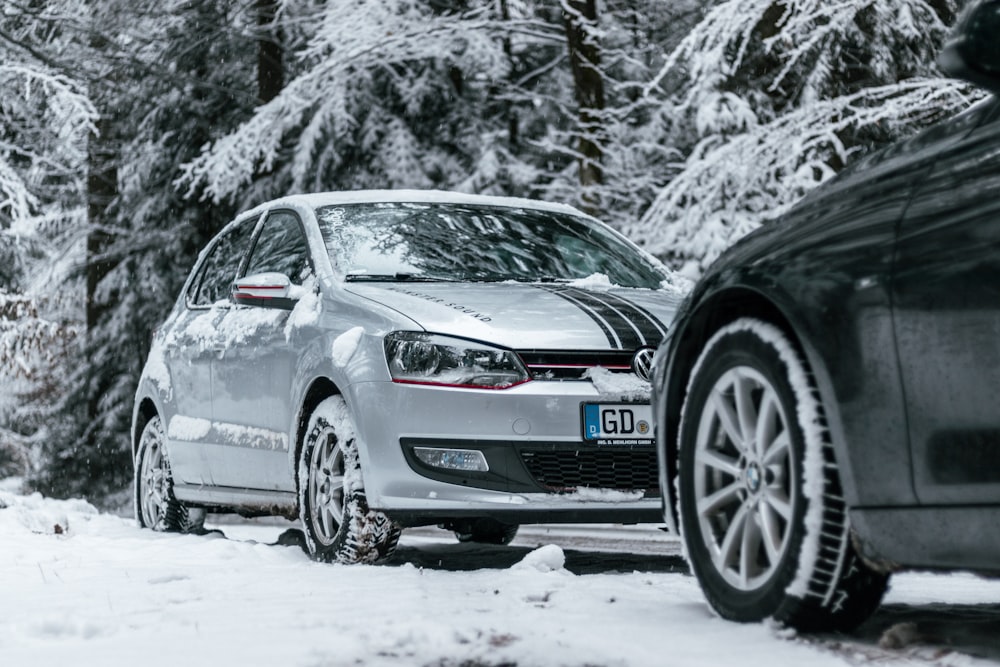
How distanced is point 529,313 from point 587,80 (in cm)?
881

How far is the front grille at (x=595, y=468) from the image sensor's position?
5723 mm

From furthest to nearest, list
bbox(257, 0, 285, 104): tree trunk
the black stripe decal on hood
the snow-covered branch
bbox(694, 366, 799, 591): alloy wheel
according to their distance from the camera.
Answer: bbox(257, 0, 285, 104): tree trunk → the snow-covered branch → the black stripe decal on hood → bbox(694, 366, 799, 591): alloy wheel

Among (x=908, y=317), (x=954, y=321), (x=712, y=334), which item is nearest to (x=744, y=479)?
(x=712, y=334)

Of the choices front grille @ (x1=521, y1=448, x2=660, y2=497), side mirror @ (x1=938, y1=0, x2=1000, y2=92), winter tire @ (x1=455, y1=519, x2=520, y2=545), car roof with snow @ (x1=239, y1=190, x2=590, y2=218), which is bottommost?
winter tire @ (x1=455, y1=519, x2=520, y2=545)

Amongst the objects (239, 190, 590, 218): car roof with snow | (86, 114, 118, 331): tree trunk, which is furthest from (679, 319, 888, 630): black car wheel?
(86, 114, 118, 331): tree trunk

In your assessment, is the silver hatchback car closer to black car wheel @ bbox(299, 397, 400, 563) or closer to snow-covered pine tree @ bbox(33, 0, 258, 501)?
black car wheel @ bbox(299, 397, 400, 563)

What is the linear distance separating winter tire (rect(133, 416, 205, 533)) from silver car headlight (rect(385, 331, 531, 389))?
2.82m

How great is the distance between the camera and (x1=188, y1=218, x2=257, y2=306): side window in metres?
7.97

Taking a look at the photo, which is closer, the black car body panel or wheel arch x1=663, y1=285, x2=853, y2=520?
the black car body panel

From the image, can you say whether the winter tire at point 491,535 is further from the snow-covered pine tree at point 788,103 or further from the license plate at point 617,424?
the snow-covered pine tree at point 788,103

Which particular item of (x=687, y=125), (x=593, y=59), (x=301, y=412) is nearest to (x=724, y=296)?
(x=301, y=412)

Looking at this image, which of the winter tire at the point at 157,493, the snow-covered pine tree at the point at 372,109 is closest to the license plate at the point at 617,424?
the winter tire at the point at 157,493

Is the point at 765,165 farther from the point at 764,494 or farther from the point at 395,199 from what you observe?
the point at 764,494

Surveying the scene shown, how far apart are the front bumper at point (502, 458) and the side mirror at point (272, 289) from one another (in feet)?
3.72
